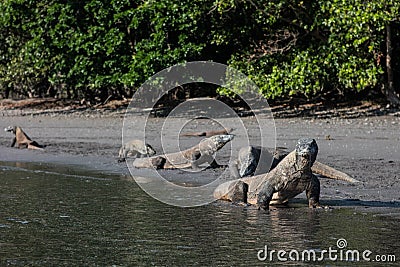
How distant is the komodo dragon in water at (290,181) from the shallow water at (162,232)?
0.19 m

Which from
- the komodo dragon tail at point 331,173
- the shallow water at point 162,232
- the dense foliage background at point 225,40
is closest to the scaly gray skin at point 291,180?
the shallow water at point 162,232

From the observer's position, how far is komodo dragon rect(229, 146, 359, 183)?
39.1 ft

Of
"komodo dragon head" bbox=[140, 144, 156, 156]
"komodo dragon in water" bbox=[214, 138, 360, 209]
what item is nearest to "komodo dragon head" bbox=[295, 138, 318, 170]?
"komodo dragon in water" bbox=[214, 138, 360, 209]

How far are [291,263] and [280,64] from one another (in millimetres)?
14569

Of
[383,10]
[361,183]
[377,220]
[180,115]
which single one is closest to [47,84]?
[180,115]

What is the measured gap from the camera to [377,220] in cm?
921

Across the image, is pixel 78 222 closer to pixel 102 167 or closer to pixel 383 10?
pixel 102 167

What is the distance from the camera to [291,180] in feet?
32.0

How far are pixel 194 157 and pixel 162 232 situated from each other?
5.09 metres

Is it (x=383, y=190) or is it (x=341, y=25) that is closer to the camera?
(x=383, y=190)

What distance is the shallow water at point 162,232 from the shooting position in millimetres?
7875

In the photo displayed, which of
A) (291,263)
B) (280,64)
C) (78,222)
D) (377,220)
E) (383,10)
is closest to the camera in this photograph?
(291,263)

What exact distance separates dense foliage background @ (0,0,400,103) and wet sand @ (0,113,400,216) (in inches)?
48.4

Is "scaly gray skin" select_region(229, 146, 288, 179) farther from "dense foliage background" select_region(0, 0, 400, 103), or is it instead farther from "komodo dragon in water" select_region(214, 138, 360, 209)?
"dense foliage background" select_region(0, 0, 400, 103)
